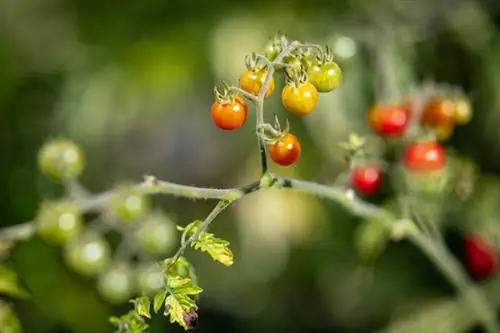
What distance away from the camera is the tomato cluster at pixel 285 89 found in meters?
1.33

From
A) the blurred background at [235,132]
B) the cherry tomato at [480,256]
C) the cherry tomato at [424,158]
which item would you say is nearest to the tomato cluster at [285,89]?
the cherry tomato at [424,158]

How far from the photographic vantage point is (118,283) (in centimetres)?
191

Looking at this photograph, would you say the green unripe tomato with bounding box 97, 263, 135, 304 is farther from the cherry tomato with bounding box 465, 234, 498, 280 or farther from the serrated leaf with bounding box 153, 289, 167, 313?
the cherry tomato with bounding box 465, 234, 498, 280

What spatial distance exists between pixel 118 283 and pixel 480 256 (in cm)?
101

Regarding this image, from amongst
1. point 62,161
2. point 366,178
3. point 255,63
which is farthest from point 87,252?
point 255,63

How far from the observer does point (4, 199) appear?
2.79 metres

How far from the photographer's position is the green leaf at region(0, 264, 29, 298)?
66.3 inches

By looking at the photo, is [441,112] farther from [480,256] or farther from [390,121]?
Result: [480,256]

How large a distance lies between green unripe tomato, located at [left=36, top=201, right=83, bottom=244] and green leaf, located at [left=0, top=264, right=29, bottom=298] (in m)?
0.10

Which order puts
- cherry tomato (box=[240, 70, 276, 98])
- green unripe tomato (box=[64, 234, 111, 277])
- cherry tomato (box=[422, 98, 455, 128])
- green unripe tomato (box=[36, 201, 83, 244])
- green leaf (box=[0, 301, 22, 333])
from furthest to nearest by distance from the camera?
cherry tomato (box=[422, 98, 455, 128])
green unripe tomato (box=[64, 234, 111, 277])
green unripe tomato (box=[36, 201, 83, 244])
green leaf (box=[0, 301, 22, 333])
cherry tomato (box=[240, 70, 276, 98])

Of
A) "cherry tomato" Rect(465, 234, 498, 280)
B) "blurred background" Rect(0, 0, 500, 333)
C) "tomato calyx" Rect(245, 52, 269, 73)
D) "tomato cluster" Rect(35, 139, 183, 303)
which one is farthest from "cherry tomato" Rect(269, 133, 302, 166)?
"cherry tomato" Rect(465, 234, 498, 280)

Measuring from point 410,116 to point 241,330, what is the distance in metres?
1.19


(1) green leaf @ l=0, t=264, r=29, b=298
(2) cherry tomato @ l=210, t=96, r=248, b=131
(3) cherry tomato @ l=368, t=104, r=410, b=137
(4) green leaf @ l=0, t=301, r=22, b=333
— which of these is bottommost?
(4) green leaf @ l=0, t=301, r=22, b=333

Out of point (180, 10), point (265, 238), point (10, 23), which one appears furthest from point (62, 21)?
point (265, 238)
